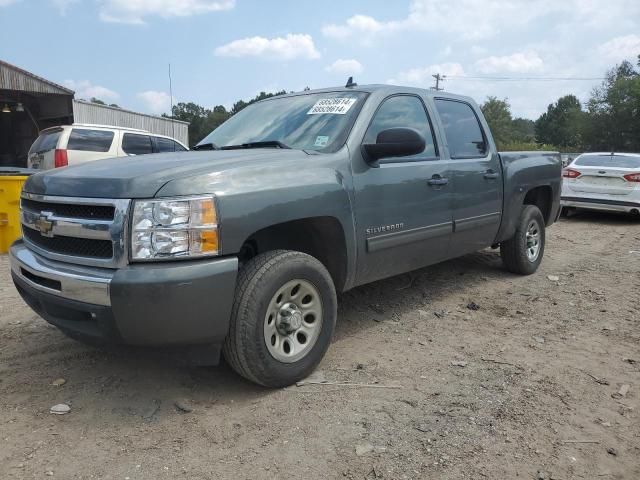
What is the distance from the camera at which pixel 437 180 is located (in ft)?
13.1

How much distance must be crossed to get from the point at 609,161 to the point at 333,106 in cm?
888

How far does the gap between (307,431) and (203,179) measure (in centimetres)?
135

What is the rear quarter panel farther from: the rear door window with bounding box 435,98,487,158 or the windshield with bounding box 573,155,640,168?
the windshield with bounding box 573,155,640,168

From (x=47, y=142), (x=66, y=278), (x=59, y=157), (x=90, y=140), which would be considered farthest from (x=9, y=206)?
(x=66, y=278)

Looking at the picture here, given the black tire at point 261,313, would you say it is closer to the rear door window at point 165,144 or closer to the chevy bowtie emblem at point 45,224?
the chevy bowtie emblem at point 45,224

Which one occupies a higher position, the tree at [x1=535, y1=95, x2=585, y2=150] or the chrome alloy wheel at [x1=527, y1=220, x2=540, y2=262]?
the tree at [x1=535, y1=95, x2=585, y2=150]

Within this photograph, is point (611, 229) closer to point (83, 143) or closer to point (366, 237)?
point (366, 237)

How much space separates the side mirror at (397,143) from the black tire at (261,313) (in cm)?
88

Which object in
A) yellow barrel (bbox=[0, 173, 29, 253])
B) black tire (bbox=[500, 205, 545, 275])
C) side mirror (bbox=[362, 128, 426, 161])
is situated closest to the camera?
side mirror (bbox=[362, 128, 426, 161])

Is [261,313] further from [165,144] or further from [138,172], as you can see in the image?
[165,144]

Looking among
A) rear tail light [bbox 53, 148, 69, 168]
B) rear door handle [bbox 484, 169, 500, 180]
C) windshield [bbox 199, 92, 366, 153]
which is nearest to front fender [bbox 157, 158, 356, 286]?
windshield [bbox 199, 92, 366, 153]

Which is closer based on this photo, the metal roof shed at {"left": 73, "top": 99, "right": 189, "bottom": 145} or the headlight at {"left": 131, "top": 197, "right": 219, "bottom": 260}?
the headlight at {"left": 131, "top": 197, "right": 219, "bottom": 260}

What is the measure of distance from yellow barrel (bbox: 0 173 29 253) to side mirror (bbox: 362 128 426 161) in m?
5.04

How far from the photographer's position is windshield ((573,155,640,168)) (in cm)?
1009
